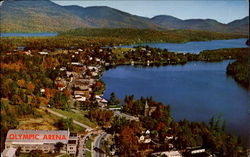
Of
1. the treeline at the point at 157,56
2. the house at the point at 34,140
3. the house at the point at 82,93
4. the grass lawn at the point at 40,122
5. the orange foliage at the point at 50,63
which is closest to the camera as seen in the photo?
the house at the point at 34,140

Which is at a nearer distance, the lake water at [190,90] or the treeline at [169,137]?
the treeline at [169,137]

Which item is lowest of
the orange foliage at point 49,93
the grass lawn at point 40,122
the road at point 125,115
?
the road at point 125,115

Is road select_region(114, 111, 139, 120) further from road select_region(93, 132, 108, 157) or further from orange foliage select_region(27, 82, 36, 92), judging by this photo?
orange foliage select_region(27, 82, 36, 92)

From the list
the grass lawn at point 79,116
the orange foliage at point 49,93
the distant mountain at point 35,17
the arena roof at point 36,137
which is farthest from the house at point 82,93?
the arena roof at point 36,137

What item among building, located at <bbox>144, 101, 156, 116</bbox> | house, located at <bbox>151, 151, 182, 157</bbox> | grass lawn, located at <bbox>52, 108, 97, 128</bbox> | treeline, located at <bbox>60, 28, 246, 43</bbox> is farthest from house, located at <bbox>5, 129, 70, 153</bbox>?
treeline, located at <bbox>60, 28, 246, 43</bbox>

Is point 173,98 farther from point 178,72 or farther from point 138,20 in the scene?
point 138,20

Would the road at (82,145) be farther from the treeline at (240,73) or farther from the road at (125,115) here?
A: the treeline at (240,73)

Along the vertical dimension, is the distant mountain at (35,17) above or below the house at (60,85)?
above

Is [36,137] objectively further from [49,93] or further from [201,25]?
[201,25]
